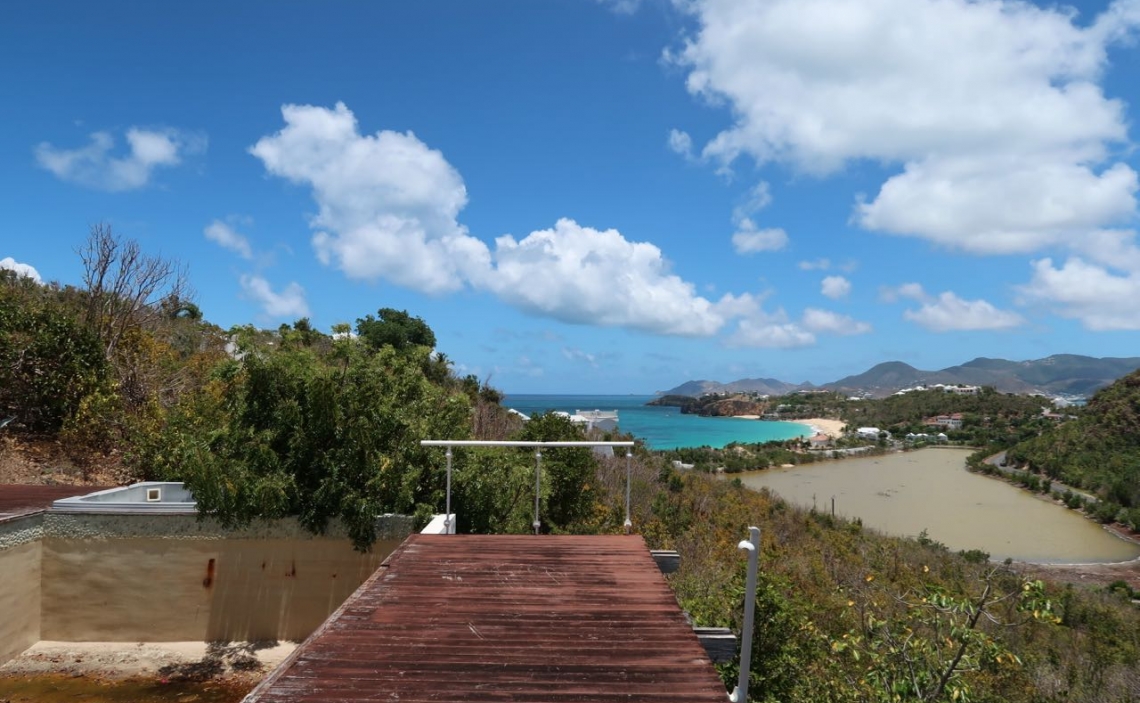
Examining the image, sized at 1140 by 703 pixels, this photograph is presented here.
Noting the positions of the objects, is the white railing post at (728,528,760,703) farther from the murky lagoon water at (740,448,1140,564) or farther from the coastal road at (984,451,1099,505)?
the coastal road at (984,451,1099,505)

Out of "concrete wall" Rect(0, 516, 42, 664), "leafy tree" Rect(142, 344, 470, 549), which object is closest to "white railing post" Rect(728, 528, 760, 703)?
"leafy tree" Rect(142, 344, 470, 549)

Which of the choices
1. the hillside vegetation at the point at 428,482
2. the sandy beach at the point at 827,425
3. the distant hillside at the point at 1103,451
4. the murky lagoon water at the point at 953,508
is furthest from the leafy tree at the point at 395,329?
the sandy beach at the point at 827,425

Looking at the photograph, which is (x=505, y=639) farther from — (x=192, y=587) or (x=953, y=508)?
(x=953, y=508)

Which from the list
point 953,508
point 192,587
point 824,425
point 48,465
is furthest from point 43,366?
point 824,425

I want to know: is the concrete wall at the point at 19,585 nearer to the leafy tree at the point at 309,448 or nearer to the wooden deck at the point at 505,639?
the leafy tree at the point at 309,448

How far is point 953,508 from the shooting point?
109 ft

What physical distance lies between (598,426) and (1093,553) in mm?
23214

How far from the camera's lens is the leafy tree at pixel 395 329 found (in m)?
29.1

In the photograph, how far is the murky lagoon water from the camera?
26000 millimetres

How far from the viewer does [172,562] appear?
20.8 ft

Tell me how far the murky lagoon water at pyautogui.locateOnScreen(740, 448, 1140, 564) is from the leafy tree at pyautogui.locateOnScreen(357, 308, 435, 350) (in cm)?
2010

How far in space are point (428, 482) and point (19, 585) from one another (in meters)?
4.00

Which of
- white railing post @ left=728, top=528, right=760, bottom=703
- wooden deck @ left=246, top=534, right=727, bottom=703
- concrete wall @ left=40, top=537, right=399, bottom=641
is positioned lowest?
concrete wall @ left=40, top=537, right=399, bottom=641

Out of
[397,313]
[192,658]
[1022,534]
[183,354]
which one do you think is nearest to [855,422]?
[1022,534]
